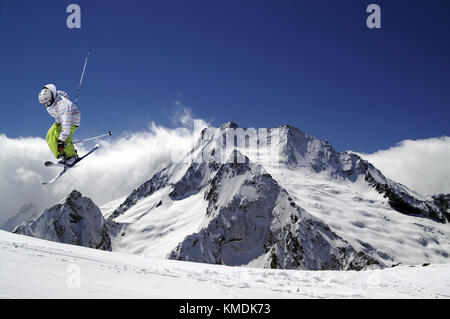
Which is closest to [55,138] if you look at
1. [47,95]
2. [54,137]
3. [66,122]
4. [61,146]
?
[54,137]

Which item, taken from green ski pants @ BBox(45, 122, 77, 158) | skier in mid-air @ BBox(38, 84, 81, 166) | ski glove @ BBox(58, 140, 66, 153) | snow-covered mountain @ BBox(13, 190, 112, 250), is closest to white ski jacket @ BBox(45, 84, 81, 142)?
skier in mid-air @ BBox(38, 84, 81, 166)

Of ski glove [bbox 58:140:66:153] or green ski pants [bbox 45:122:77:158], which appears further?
green ski pants [bbox 45:122:77:158]

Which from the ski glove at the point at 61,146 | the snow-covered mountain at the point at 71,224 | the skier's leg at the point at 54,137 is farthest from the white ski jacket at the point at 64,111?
the snow-covered mountain at the point at 71,224

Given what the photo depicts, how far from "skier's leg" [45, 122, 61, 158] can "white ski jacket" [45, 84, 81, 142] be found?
56 centimetres

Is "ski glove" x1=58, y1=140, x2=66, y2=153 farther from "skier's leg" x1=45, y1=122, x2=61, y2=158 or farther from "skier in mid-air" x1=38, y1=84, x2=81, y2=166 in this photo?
"skier's leg" x1=45, y1=122, x2=61, y2=158

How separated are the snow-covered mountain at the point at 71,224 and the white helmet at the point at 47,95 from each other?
542 ft

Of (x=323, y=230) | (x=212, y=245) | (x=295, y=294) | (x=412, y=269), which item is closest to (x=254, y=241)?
(x=212, y=245)

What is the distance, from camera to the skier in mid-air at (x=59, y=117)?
1201cm

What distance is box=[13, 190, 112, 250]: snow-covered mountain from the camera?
160m

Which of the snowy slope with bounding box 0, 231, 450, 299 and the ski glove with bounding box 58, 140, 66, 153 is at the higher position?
the ski glove with bounding box 58, 140, 66, 153

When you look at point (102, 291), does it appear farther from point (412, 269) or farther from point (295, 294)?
point (412, 269)

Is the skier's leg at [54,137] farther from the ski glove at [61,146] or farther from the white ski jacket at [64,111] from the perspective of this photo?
the white ski jacket at [64,111]

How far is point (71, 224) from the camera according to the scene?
16988 centimetres
